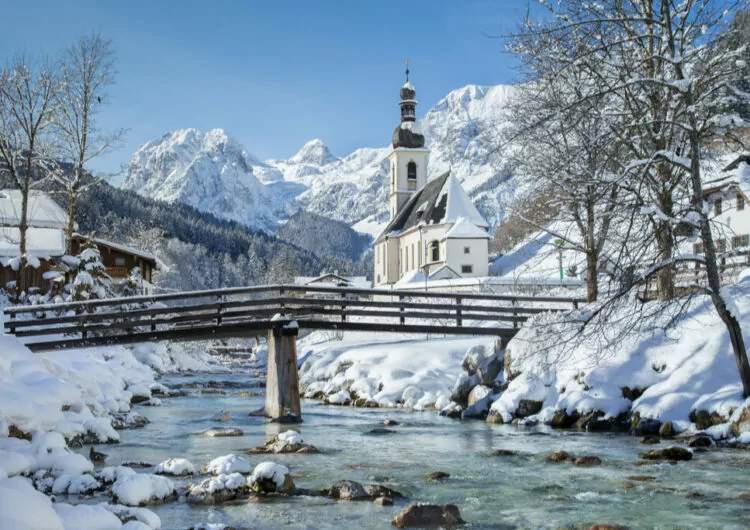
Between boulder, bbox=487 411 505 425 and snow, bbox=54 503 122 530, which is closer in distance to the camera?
snow, bbox=54 503 122 530

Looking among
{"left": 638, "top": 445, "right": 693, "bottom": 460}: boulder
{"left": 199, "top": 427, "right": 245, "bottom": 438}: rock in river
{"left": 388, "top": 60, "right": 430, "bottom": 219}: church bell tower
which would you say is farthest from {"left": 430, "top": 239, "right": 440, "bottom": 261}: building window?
{"left": 638, "top": 445, "right": 693, "bottom": 460}: boulder

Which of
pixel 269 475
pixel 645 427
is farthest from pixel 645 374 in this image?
pixel 269 475

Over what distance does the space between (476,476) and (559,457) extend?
207cm

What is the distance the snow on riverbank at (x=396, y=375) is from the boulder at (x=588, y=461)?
1096 cm

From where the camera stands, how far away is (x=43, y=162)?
1129 inches

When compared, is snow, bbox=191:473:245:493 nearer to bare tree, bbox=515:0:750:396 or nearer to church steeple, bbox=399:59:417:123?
bare tree, bbox=515:0:750:396

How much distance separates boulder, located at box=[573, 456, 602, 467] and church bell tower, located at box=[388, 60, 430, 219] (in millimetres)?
71934

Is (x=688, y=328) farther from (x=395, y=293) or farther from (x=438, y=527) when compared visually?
(x=438, y=527)

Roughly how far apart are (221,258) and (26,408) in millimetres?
147453

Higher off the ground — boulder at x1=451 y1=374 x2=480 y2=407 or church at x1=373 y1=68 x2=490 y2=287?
church at x1=373 y1=68 x2=490 y2=287

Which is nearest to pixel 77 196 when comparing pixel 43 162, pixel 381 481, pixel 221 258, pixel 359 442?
pixel 43 162

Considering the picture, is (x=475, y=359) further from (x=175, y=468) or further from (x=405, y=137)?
(x=405, y=137)

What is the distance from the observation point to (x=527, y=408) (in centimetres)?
1981

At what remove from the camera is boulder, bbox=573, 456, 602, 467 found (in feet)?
42.2
